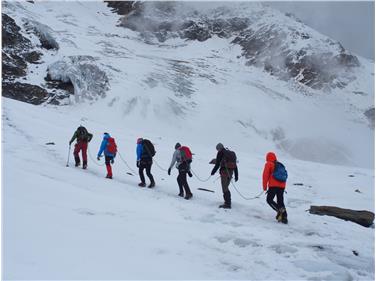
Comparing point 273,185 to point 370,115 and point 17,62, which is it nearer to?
point 17,62

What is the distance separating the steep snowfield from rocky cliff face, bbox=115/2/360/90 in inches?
2942

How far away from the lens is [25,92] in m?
45.6

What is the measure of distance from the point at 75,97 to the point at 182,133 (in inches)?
482

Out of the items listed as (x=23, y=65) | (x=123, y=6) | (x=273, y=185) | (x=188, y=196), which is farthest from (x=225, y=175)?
(x=123, y=6)

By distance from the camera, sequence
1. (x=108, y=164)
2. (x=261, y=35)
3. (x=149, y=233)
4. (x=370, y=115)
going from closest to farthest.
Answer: (x=149, y=233)
(x=108, y=164)
(x=370, y=115)
(x=261, y=35)

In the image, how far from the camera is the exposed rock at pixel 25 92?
147 feet

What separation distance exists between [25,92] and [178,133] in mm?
16879

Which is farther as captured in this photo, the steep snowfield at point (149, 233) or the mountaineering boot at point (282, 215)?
the mountaineering boot at point (282, 215)

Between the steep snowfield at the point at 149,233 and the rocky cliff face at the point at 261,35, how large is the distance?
2942 inches

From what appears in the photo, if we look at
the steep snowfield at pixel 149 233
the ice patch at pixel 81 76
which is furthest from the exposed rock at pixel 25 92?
the steep snowfield at pixel 149 233

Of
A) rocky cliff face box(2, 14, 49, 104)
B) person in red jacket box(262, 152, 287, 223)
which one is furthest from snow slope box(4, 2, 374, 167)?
person in red jacket box(262, 152, 287, 223)

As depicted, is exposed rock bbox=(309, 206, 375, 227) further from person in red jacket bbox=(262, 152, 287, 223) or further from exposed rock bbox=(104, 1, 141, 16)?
exposed rock bbox=(104, 1, 141, 16)

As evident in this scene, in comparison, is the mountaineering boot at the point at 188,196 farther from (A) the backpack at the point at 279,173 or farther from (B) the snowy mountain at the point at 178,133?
(A) the backpack at the point at 279,173

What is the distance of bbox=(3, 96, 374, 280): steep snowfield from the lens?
6.40 meters
